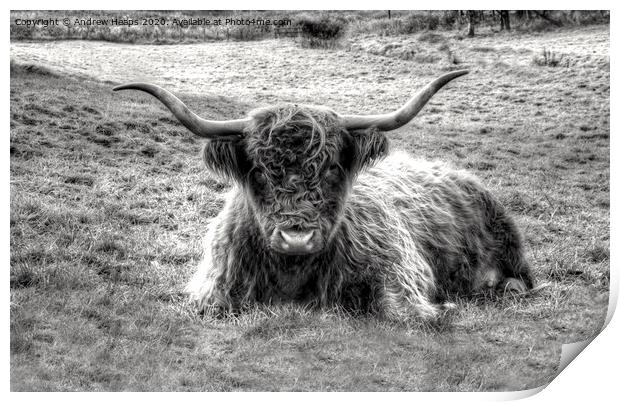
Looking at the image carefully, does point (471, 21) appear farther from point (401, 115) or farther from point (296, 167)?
point (296, 167)

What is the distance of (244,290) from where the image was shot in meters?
3.51

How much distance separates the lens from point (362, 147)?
331 cm

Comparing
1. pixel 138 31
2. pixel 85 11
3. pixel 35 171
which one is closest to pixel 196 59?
pixel 138 31

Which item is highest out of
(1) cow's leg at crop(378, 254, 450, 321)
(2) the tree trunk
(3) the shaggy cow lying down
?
(2) the tree trunk

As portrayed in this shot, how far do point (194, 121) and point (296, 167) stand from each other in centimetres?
43

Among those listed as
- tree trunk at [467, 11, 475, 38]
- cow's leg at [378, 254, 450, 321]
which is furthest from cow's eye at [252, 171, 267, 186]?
tree trunk at [467, 11, 475, 38]

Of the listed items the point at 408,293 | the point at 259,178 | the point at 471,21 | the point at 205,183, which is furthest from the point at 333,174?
the point at 471,21

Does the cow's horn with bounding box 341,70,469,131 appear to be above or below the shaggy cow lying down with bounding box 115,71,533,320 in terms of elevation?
above

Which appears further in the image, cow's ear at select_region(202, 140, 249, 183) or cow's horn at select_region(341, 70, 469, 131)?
cow's ear at select_region(202, 140, 249, 183)

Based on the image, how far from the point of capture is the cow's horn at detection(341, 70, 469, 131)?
308 centimetres

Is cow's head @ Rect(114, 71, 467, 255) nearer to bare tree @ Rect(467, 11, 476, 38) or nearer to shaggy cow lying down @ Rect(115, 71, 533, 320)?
shaggy cow lying down @ Rect(115, 71, 533, 320)

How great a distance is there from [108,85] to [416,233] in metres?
1.63

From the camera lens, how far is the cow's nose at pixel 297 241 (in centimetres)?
299

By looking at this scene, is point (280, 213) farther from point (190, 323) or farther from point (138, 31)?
point (138, 31)
